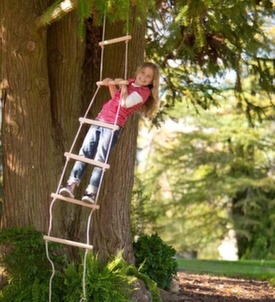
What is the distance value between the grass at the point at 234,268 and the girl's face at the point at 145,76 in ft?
15.9

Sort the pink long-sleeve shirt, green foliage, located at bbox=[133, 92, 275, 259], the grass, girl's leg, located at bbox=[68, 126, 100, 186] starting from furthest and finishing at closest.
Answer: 1. green foliage, located at bbox=[133, 92, 275, 259]
2. the grass
3. the pink long-sleeve shirt
4. girl's leg, located at bbox=[68, 126, 100, 186]

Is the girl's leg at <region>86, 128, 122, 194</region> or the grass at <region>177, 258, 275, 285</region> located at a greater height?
the girl's leg at <region>86, 128, 122, 194</region>

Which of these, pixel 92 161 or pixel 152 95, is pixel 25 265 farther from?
pixel 152 95

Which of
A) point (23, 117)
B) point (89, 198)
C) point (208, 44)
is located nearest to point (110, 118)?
point (89, 198)

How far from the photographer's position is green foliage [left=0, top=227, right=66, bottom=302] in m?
5.70

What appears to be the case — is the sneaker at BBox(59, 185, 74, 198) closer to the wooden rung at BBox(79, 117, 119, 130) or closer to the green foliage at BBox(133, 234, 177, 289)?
the wooden rung at BBox(79, 117, 119, 130)

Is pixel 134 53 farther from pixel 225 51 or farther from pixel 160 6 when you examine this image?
pixel 225 51

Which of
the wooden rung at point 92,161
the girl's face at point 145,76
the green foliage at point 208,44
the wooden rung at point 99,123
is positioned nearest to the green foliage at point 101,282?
the wooden rung at point 92,161

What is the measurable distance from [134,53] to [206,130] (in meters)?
18.0

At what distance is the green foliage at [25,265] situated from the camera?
5.70m

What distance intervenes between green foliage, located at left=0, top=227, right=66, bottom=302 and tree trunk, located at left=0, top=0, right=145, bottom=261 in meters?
0.26

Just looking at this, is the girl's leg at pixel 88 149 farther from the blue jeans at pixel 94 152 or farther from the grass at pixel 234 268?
the grass at pixel 234 268

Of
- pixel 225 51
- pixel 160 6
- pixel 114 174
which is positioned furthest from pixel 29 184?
pixel 225 51

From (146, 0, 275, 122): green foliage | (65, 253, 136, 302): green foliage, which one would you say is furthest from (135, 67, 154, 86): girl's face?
(65, 253, 136, 302): green foliage
